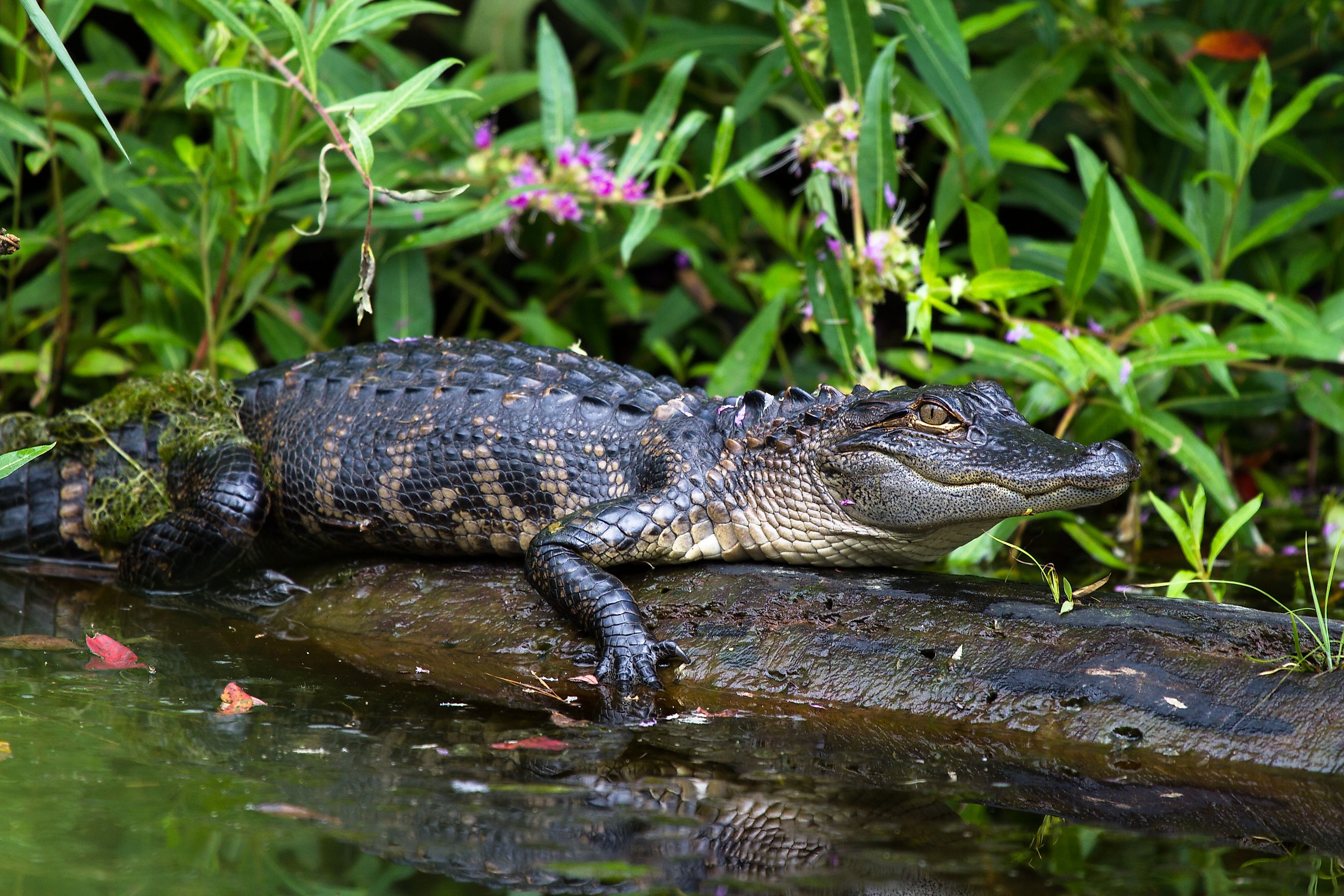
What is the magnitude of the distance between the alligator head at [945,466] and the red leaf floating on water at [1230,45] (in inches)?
129

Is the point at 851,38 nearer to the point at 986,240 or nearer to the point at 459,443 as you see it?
the point at 986,240

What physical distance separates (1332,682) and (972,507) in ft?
3.08

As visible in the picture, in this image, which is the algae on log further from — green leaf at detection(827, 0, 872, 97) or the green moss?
green leaf at detection(827, 0, 872, 97)

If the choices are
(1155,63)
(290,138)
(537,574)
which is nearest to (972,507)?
(537,574)

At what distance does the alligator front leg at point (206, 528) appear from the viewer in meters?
→ 3.82

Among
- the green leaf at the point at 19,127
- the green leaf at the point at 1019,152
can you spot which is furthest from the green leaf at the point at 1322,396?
the green leaf at the point at 19,127

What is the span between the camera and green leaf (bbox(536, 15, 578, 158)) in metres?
4.94

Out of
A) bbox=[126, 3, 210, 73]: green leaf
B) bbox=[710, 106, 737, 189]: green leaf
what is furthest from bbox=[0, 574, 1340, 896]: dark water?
bbox=[126, 3, 210, 73]: green leaf

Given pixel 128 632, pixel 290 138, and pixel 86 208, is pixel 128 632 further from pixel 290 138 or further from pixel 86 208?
pixel 86 208

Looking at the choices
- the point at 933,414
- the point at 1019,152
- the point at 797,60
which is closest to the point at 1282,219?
the point at 1019,152

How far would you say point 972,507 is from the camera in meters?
3.18

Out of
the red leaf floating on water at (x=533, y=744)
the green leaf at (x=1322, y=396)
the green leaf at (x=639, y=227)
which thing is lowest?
the red leaf floating on water at (x=533, y=744)

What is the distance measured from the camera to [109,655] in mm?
3199

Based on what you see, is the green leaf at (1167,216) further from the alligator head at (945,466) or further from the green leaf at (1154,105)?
the alligator head at (945,466)
